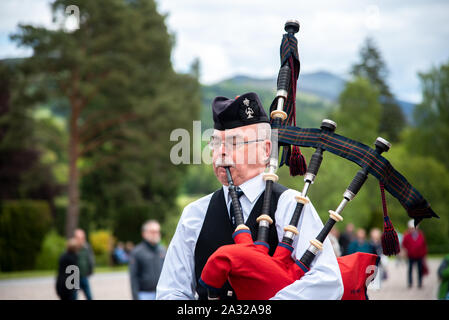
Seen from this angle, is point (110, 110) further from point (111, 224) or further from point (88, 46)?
point (111, 224)

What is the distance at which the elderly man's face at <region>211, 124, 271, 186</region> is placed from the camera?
2.86 metres

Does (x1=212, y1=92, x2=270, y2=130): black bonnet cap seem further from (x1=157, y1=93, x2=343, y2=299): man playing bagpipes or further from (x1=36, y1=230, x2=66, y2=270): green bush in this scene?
(x1=36, y1=230, x2=66, y2=270): green bush

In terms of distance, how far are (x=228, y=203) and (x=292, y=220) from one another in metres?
0.45

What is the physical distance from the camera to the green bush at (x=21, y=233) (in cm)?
2338

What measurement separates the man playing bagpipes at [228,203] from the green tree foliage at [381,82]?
173 ft

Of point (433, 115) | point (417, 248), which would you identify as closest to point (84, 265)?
point (417, 248)

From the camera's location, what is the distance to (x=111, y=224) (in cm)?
3309

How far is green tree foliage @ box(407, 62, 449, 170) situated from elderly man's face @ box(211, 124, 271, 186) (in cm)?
3624

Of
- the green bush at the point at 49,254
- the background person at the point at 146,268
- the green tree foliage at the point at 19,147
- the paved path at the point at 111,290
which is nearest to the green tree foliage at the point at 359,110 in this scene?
the green tree foliage at the point at 19,147

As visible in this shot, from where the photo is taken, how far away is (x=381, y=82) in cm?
5725

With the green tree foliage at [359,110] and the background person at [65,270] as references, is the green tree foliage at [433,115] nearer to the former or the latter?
the green tree foliage at [359,110]

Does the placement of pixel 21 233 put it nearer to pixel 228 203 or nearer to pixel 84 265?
pixel 84 265
